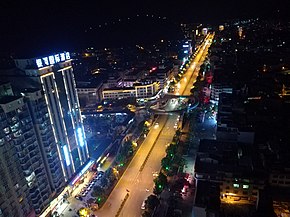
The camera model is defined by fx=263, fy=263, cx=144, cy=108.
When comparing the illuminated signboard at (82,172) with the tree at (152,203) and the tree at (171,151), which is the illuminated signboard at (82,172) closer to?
the tree at (152,203)

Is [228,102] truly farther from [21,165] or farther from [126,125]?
[21,165]

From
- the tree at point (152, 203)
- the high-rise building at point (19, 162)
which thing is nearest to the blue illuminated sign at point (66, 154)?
the high-rise building at point (19, 162)

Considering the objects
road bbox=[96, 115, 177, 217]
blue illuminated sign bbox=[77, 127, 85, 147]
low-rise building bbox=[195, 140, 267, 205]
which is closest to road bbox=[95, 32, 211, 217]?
road bbox=[96, 115, 177, 217]

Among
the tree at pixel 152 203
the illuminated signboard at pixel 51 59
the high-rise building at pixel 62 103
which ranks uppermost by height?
the illuminated signboard at pixel 51 59

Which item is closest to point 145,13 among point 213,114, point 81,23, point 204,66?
point 81,23

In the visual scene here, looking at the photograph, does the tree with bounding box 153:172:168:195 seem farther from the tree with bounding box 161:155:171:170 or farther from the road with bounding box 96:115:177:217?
the tree with bounding box 161:155:171:170

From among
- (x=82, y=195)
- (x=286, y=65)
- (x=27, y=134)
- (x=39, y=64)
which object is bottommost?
(x=82, y=195)

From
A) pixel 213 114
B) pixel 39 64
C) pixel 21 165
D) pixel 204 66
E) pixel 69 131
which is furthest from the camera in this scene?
pixel 204 66
